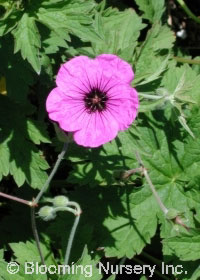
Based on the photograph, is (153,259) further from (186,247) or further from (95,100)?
(95,100)

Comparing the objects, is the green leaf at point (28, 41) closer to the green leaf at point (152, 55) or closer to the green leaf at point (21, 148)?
the green leaf at point (152, 55)

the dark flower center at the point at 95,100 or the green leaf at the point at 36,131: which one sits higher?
the dark flower center at the point at 95,100

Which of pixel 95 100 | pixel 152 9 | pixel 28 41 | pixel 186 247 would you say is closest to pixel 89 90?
pixel 95 100

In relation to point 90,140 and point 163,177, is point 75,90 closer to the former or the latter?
point 90,140

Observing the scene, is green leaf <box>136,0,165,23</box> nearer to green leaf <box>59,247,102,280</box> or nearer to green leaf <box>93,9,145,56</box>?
green leaf <box>93,9,145,56</box>

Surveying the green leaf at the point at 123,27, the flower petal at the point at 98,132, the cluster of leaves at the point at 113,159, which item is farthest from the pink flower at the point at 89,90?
the green leaf at the point at 123,27

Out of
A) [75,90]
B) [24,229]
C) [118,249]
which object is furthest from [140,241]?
[75,90]
